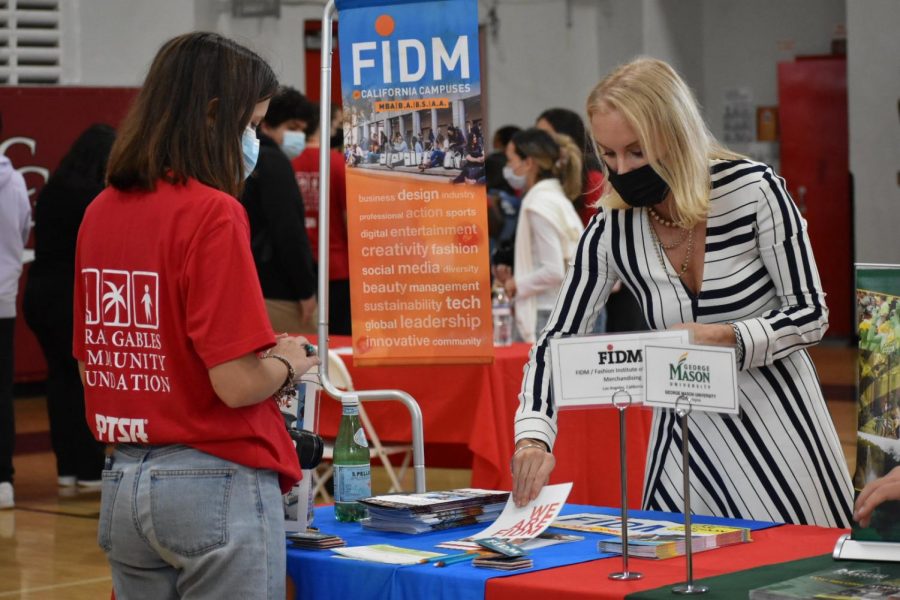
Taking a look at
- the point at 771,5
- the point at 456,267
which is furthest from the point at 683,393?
the point at 771,5

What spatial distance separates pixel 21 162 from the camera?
8898mm

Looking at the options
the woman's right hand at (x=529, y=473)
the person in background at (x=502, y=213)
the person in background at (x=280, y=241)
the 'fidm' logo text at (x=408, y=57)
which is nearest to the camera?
the woman's right hand at (x=529, y=473)

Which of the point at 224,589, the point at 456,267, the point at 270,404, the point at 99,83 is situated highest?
the point at 99,83

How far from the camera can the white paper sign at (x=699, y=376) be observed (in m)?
1.77

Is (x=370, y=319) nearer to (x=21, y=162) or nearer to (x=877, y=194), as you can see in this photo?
(x=21, y=162)

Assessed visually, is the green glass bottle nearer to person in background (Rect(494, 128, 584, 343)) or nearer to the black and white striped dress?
the black and white striped dress

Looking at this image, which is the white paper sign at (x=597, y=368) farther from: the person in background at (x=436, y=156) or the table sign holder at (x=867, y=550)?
the person in background at (x=436, y=156)

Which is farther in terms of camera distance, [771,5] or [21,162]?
[771,5]

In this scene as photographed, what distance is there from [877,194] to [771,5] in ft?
7.33

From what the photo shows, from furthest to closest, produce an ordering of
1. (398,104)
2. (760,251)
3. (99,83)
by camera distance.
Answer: (99,83) < (398,104) < (760,251)

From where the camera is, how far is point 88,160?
592cm

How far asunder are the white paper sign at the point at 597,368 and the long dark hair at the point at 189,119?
545mm

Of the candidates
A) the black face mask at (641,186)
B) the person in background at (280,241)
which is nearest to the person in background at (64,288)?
the person in background at (280,241)

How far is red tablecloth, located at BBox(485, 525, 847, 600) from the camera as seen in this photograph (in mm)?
1789
